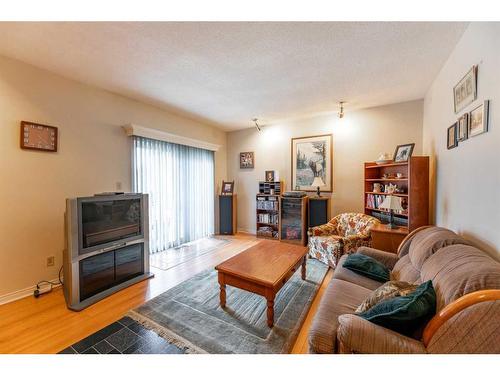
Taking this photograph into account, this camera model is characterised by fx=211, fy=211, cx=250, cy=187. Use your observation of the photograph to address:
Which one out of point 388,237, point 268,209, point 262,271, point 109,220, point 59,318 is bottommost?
point 59,318

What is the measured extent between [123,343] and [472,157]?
3079 millimetres

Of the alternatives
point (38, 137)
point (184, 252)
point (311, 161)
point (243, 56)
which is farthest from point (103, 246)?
point (311, 161)

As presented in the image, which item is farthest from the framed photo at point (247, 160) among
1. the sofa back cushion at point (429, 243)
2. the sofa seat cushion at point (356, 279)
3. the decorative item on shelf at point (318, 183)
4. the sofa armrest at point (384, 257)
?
the sofa back cushion at point (429, 243)

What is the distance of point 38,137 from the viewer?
2.32 meters

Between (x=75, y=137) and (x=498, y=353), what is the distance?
386 centimetres

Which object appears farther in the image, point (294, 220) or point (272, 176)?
point (272, 176)

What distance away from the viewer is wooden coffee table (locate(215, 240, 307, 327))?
69.6 inches

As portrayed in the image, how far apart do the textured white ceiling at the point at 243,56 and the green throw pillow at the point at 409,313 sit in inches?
77.4

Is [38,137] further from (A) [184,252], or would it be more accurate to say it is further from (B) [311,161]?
(B) [311,161]

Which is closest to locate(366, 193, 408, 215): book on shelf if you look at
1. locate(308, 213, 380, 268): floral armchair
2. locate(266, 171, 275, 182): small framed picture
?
locate(308, 213, 380, 268): floral armchair

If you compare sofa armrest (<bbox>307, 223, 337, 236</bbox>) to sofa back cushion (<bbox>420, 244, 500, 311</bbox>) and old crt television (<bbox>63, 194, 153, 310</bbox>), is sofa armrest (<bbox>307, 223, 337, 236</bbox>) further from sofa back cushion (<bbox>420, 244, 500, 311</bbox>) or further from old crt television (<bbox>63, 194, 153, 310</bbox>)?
old crt television (<bbox>63, 194, 153, 310</bbox>)

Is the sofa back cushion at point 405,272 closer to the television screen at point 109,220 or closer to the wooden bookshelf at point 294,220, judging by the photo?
the wooden bookshelf at point 294,220

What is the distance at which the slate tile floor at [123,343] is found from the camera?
4.99ft

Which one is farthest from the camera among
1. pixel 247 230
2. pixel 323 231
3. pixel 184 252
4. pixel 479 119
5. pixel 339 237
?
pixel 247 230
